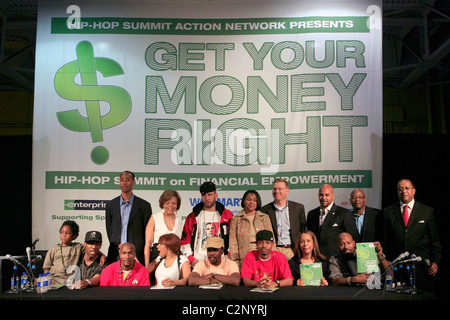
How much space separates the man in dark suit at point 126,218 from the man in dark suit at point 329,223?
1.78 metres

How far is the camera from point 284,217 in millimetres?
4863

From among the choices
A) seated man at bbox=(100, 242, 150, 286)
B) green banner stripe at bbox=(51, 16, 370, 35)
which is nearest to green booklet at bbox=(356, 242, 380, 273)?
seated man at bbox=(100, 242, 150, 286)

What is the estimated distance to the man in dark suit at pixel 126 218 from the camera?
5.11 metres

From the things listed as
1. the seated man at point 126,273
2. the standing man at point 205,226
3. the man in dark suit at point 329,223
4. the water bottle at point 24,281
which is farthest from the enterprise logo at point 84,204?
the man in dark suit at point 329,223

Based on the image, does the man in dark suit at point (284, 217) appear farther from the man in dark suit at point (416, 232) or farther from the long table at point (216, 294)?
the long table at point (216, 294)

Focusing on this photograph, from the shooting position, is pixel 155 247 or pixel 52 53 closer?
pixel 155 247

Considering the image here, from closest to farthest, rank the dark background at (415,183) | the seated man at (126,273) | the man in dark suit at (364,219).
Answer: the seated man at (126,273) < the man in dark suit at (364,219) < the dark background at (415,183)

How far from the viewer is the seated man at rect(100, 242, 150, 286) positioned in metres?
4.00

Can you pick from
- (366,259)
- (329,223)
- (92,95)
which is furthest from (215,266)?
(92,95)

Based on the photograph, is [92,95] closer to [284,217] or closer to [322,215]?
[284,217]

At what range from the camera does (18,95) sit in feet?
30.1
